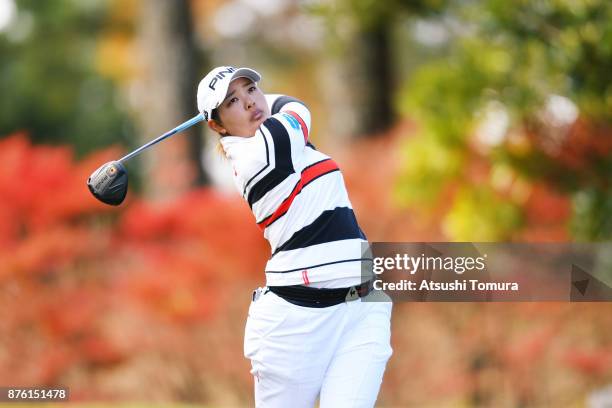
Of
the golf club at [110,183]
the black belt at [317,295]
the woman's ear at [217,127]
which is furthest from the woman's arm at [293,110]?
the black belt at [317,295]

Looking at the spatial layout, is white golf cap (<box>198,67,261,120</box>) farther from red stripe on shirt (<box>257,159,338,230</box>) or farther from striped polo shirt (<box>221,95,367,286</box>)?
red stripe on shirt (<box>257,159,338,230</box>)

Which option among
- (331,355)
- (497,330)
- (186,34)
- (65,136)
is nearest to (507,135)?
(497,330)

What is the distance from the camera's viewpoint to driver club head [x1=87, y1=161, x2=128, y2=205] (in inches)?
165

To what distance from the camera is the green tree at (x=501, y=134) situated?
7.71 metres

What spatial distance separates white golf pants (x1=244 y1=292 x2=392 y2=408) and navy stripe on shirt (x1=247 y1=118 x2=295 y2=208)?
1.51 ft

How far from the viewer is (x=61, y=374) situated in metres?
8.46

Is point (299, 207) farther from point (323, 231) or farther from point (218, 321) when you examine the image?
point (218, 321)

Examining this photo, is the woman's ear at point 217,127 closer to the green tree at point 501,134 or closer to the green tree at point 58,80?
the green tree at point 501,134

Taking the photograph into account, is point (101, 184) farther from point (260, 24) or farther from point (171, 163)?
point (260, 24)

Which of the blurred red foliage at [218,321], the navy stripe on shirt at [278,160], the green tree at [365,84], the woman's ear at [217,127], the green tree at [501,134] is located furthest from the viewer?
the green tree at [365,84]

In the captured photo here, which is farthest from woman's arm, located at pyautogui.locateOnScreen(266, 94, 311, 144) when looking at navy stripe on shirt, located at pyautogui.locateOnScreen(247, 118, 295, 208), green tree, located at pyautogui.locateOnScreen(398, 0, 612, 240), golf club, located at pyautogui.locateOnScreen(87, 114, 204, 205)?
green tree, located at pyautogui.locateOnScreen(398, 0, 612, 240)

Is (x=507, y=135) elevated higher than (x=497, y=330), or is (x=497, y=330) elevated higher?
(x=507, y=135)

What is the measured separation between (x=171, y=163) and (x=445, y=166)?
349 cm

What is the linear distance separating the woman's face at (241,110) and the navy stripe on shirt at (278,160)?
0.15 meters
